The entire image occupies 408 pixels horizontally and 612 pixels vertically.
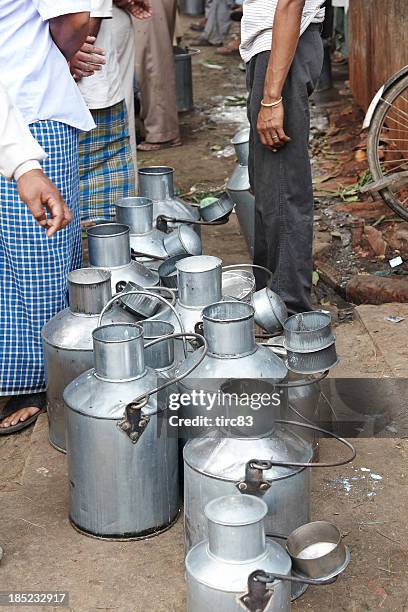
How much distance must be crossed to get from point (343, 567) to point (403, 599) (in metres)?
0.22

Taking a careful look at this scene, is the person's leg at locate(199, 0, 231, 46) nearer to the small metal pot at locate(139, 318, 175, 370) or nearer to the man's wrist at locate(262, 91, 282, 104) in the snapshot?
the man's wrist at locate(262, 91, 282, 104)

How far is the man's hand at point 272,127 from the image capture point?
139 inches

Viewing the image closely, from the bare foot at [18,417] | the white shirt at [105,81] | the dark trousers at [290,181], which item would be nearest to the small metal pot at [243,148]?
the white shirt at [105,81]

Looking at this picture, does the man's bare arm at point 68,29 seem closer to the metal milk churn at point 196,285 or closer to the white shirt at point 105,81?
the metal milk churn at point 196,285

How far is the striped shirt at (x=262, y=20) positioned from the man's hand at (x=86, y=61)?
72cm

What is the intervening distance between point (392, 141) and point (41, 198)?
413cm

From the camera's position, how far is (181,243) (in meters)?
3.65

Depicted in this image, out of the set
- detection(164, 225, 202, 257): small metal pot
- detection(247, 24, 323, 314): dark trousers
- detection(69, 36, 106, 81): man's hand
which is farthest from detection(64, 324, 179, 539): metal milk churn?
detection(69, 36, 106, 81): man's hand

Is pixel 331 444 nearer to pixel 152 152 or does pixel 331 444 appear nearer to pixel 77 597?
pixel 77 597

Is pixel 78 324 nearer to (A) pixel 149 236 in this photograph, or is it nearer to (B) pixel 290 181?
(A) pixel 149 236

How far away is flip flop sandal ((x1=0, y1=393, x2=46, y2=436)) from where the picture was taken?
139 inches

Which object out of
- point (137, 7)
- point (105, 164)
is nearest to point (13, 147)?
point (105, 164)

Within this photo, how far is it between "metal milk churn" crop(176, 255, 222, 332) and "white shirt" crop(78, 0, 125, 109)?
1826 mm

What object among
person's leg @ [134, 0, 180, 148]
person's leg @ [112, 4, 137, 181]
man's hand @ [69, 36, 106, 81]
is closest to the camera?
man's hand @ [69, 36, 106, 81]
